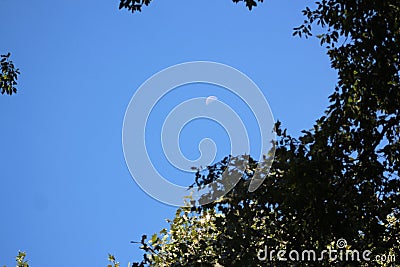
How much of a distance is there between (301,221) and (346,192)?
840mm

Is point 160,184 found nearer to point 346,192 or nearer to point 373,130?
point 346,192

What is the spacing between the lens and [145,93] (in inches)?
392
